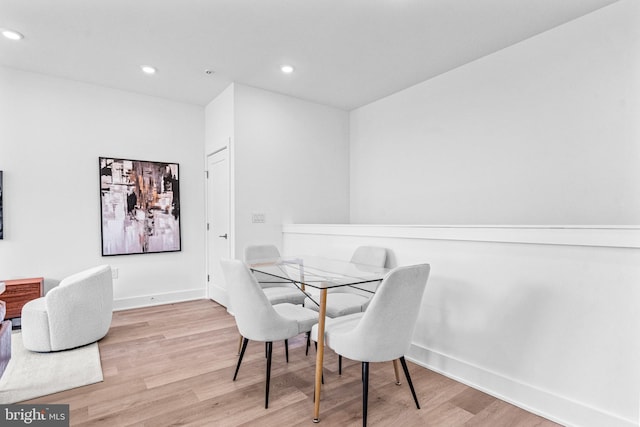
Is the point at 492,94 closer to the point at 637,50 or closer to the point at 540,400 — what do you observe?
the point at 637,50

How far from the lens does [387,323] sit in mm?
1860

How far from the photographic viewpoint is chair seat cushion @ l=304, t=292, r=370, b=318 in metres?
2.65

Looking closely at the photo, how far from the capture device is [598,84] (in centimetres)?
261

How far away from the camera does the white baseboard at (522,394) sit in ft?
6.20

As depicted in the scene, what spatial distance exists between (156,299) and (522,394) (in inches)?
165

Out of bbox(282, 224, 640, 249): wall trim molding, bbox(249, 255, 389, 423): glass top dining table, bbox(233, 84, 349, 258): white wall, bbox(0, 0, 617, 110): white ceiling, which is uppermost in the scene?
bbox(0, 0, 617, 110): white ceiling

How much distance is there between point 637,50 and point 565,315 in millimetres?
1982

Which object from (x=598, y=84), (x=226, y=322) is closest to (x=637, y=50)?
(x=598, y=84)

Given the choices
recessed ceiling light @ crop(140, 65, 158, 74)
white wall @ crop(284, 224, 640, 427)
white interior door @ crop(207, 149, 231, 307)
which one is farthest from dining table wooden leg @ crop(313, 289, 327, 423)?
recessed ceiling light @ crop(140, 65, 158, 74)

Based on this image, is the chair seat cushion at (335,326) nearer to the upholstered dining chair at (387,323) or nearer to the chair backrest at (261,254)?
the upholstered dining chair at (387,323)

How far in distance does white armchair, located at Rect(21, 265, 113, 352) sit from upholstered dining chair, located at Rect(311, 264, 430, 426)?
93.9 inches

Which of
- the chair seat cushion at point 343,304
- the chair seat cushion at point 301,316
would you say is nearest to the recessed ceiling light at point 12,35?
the chair seat cushion at point 301,316

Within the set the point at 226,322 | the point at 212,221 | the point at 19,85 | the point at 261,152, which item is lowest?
the point at 226,322

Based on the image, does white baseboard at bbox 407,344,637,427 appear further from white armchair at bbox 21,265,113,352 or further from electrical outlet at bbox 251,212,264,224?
white armchair at bbox 21,265,113,352
